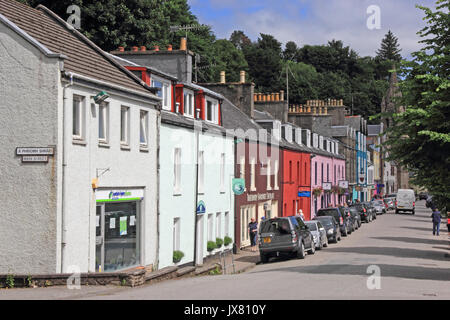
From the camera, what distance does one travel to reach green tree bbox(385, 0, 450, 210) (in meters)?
19.5

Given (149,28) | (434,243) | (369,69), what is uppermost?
(369,69)

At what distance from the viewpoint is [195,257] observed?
2906 cm

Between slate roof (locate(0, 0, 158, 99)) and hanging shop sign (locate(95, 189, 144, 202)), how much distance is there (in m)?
3.43

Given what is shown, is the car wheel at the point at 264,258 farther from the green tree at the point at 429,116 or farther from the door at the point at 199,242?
the green tree at the point at 429,116

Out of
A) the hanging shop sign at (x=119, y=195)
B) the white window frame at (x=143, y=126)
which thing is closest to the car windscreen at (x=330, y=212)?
the white window frame at (x=143, y=126)

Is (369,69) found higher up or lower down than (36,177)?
higher up

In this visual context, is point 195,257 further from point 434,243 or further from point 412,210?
point 412,210

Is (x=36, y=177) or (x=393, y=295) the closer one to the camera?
(x=393, y=295)

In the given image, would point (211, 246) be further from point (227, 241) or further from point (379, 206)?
point (379, 206)

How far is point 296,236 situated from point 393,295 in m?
15.3

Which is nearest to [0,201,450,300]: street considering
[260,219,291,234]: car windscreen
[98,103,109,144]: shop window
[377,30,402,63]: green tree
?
[260,219,291,234]: car windscreen

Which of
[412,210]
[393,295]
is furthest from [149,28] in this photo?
[412,210]

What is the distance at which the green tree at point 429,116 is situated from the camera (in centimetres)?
1947

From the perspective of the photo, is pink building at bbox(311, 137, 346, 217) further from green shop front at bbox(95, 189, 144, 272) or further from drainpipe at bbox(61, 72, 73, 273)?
drainpipe at bbox(61, 72, 73, 273)
